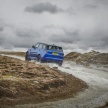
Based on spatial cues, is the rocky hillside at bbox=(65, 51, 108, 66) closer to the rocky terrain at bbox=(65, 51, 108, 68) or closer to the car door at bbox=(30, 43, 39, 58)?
the rocky terrain at bbox=(65, 51, 108, 68)

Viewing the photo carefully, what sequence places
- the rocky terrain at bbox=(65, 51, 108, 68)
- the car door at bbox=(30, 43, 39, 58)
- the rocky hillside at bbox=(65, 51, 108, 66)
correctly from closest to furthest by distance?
the car door at bbox=(30, 43, 39, 58) → the rocky terrain at bbox=(65, 51, 108, 68) → the rocky hillside at bbox=(65, 51, 108, 66)

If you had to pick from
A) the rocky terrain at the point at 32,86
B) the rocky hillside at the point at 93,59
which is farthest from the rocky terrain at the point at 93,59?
the rocky terrain at the point at 32,86

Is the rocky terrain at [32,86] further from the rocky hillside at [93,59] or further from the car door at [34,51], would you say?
the rocky hillside at [93,59]

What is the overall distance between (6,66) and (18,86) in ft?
17.1

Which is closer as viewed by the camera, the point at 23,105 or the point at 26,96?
the point at 23,105

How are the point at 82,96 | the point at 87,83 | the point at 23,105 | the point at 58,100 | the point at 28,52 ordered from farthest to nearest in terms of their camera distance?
the point at 28,52 < the point at 87,83 < the point at 82,96 < the point at 58,100 < the point at 23,105

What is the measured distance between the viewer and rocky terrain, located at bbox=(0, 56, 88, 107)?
1222 centimetres

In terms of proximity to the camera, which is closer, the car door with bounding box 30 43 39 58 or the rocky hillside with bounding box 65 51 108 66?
the car door with bounding box 30 43 39 58

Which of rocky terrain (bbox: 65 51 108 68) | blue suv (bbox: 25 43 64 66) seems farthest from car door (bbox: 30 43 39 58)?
rocky terrain (bbox: 65 51 108 68)

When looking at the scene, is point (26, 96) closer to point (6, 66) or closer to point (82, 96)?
point (82, 96)

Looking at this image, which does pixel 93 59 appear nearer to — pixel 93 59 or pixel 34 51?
pixel 93 59

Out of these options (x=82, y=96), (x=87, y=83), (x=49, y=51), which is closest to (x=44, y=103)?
(x=82, y=96)

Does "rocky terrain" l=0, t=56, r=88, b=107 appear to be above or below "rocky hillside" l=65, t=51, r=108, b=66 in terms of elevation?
below

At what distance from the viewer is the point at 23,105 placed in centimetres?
1119
